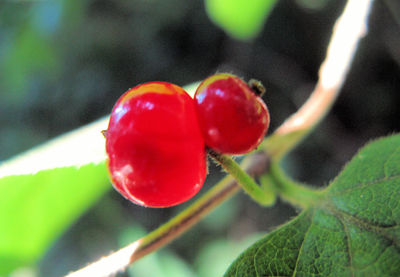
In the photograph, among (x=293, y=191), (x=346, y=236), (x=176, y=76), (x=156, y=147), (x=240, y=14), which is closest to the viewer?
(x=156, y=147)

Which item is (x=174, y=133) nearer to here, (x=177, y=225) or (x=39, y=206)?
(x=177, y=225)

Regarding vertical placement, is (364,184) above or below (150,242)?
above

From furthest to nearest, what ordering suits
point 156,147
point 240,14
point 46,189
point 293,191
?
point 240,14 → point 46,189 → point 293,191 → point 156,147

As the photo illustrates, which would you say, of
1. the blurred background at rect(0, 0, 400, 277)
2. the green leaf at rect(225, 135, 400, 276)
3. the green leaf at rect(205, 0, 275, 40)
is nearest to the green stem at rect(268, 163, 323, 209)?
the green leaf at rect(225, 135, 400, 276)

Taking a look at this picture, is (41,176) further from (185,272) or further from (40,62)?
(40,62)

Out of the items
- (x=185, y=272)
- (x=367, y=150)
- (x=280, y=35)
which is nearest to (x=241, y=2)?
(x=280, y=35)

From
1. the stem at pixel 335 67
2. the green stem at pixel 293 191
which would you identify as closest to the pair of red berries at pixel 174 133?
the green stem at pixel 293 191

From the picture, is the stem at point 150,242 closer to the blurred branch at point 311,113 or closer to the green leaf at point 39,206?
the blurred branch at point 311,113

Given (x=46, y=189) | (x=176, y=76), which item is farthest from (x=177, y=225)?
(x=176, y=76)
